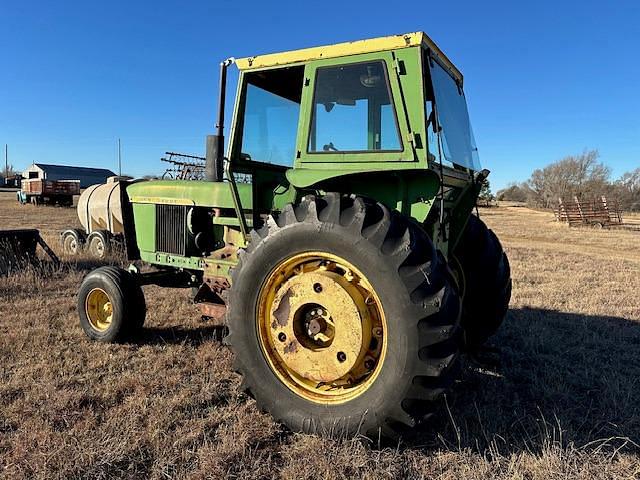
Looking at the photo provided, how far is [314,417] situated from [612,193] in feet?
169

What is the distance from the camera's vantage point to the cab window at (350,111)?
3271 mm

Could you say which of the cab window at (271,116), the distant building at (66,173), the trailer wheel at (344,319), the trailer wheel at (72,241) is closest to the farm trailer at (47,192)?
the distant building at (66,173)

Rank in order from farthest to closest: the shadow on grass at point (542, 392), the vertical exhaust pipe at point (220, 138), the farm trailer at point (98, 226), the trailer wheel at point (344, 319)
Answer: the farm trailer at point (98, 226)
the vertical exhaust pipe at point (220, 138)
the shadow on grass at point (542, 392)
the trailer wheel at point (344, 319)

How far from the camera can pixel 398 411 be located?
2.59 m

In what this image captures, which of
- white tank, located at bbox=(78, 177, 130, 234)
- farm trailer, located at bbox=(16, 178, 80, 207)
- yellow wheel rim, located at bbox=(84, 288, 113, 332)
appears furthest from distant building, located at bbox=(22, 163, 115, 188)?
yellow wheel rim, located at bbox=(84, 288, 113, 332)

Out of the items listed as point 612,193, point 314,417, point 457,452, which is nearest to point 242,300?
point 314,417

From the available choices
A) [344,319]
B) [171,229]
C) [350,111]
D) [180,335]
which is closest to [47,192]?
[171,229]

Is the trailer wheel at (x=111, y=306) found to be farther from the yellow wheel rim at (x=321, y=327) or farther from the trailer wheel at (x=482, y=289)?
the trailer wheel at (x=482, y=289)

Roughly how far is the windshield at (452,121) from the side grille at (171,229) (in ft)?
8.65

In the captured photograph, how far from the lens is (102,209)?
40.7ft

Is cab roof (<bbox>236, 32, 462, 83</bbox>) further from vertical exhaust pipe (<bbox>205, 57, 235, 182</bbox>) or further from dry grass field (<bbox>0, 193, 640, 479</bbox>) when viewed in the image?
dry grass field (<bbox>0, 193, 640, 479</bbox>)

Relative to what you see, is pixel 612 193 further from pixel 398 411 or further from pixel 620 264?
pixel 398 411

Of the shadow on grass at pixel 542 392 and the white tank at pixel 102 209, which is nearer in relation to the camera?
the shadow on grass at pixel 542 392

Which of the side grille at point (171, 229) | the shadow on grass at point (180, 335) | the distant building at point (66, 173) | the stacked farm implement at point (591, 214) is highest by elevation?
the distant building at point (66, 173)
